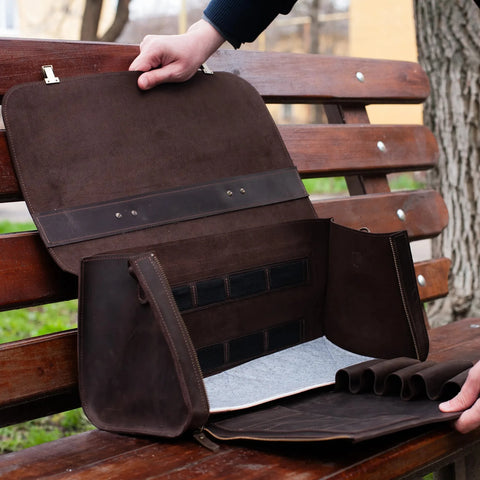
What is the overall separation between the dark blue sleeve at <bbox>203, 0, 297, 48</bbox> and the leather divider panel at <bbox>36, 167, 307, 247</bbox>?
0.38 meters

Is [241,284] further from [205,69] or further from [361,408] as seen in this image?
[205,69]

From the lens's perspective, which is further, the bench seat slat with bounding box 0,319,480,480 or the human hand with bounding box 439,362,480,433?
the human hand with bounding box 439,362,480,433

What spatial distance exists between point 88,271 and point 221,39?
814 millimetres

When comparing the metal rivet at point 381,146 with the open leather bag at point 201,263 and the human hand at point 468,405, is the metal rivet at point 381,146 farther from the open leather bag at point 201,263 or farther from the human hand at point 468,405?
the human hand at point 468,405

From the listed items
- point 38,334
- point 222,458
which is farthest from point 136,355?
point 38,334

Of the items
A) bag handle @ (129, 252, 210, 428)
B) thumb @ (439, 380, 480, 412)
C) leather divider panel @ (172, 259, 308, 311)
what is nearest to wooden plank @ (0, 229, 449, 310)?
leather divider panel @ (172, 259, 308, 311)

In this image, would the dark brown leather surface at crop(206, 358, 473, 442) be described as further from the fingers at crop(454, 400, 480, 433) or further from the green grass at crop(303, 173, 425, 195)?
the green grass at crop(303, 173, 425, 195)

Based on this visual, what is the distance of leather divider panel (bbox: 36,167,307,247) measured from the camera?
1654 mm

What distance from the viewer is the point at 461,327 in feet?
8.15

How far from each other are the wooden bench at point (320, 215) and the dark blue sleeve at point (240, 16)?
15cm

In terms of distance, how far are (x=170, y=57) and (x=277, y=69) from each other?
1.73ft

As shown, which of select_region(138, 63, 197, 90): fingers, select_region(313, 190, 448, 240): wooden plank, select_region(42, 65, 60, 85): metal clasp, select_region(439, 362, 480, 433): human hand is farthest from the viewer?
select_region(313, 190, 448, 240): wooden plank

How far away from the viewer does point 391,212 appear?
257 cm

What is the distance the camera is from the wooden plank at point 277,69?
1802 mm
